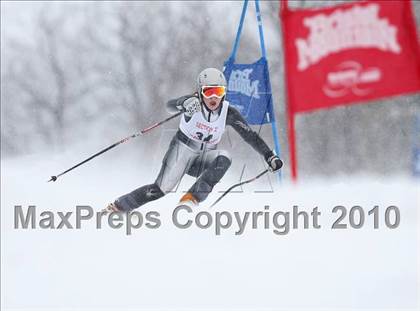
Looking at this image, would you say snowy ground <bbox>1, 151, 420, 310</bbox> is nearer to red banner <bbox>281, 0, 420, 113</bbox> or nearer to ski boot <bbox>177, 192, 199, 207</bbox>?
ski boot <bbox>177, 192, 199, 207</bbox>

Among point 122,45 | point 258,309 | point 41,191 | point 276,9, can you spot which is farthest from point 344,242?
point 122,45

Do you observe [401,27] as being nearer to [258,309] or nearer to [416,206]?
Answer: [258,309]

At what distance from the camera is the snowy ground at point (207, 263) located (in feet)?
15.0

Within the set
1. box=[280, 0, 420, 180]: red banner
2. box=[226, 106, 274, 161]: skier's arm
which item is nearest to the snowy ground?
box=[226, 106, 274, 161]: skier's arm

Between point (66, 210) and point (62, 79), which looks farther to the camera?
point (62, 79)

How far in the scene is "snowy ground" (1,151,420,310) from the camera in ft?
15.0

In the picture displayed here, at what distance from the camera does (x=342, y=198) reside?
679 centimetres

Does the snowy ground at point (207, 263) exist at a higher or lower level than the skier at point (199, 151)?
lower

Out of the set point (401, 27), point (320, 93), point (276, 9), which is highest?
point (276, 9)

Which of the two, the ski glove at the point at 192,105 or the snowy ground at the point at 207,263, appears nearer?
the snowy ground at the point at 207,263

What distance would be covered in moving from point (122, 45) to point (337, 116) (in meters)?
3.13

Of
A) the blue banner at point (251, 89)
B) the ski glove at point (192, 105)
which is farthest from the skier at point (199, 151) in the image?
the blue banner at point (251, 89)

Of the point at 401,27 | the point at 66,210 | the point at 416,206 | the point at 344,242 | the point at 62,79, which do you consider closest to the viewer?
the point at 401,27

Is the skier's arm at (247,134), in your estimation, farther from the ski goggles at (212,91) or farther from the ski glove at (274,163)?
the ski goggles at (212,91)
